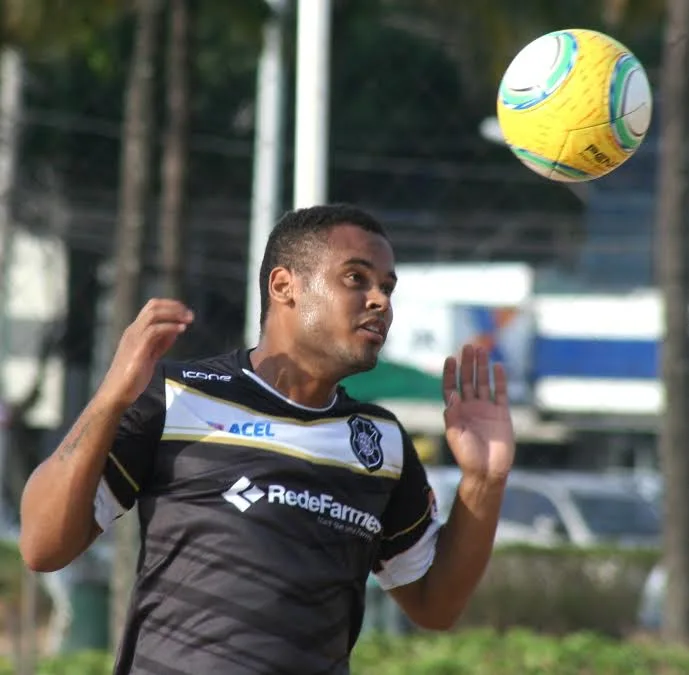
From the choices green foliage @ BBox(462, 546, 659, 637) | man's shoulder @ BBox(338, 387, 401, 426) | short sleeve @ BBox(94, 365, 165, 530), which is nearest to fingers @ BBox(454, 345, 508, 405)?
man's shoulder @ BBox(338, 387, 401, 426)

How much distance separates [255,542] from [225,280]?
58.6ft

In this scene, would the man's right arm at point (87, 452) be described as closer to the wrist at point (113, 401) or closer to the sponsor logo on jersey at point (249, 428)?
the wrist at point (113, 401)

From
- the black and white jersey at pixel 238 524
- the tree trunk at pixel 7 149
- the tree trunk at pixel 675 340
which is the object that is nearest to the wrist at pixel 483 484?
the black and white jersey at pixel 238 524

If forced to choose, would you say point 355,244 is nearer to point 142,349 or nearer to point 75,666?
point 142,349

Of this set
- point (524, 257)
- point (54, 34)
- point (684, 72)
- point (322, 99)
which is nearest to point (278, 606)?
point (322, 99)

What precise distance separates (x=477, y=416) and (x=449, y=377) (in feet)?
0.45

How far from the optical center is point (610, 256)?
28203 mm

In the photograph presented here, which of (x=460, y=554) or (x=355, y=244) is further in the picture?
(x=460, y=554)

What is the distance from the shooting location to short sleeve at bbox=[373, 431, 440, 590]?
3.80 m

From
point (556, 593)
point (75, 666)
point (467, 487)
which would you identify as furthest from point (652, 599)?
point (467, 487)

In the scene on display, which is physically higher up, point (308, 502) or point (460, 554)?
point (308, 502)

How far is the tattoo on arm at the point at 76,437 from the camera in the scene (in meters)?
3.27

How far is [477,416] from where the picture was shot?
152 inches

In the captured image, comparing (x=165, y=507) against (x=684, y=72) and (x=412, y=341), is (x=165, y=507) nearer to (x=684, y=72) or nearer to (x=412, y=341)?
(x=684, y=72)
